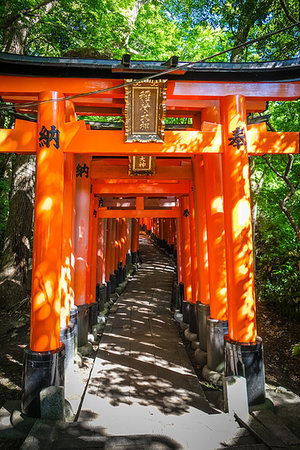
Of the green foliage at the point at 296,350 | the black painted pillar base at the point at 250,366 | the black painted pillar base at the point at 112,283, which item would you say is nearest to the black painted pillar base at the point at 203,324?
the green foliage at the point at 296,350

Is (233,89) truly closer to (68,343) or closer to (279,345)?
(68,343)

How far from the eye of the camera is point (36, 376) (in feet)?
13.6

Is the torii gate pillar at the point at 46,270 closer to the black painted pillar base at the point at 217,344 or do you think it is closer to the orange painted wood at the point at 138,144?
the orange painted wood at the point at 138,144

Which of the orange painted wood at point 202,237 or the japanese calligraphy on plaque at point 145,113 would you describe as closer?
the japanese calligraphy on plaque at point 145,113

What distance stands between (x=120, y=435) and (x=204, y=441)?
106cm

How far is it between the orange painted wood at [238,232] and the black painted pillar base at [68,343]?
3.21m

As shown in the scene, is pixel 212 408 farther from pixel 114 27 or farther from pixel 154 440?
pixel 114 27

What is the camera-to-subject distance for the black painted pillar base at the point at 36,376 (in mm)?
4062

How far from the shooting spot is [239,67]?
4.63 metres

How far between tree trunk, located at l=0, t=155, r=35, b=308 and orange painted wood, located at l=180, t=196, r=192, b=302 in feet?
17.4

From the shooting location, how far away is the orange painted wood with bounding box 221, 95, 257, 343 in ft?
14.9

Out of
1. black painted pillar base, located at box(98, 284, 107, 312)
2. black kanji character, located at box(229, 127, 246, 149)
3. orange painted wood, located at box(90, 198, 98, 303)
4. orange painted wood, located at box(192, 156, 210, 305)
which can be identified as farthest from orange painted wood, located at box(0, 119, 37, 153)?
black painted pillar base, located at box(98, 284, 107, 312)

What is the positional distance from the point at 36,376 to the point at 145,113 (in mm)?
4330

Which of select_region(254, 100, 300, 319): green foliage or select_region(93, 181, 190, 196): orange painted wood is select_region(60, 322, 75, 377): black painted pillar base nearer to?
select_region(93, 181, 190, 196): orange painted wood
